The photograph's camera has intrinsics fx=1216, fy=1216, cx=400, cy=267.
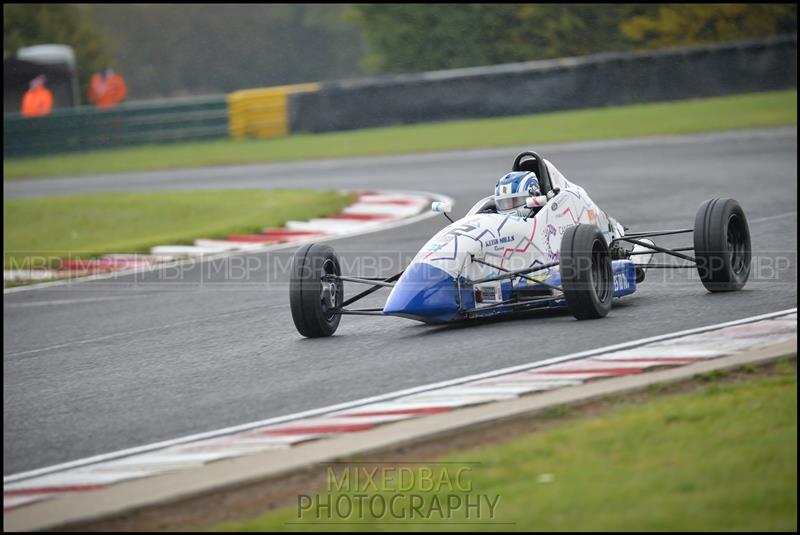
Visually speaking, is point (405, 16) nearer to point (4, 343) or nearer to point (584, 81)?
point (584, 81)

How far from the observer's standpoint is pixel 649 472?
16.8 ft

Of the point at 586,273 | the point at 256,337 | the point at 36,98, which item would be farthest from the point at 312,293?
the point at 36,98

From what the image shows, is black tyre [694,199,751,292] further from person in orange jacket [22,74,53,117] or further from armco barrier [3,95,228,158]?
person in orange jacket [22,74,53,117]

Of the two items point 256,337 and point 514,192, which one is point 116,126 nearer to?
point 256,337

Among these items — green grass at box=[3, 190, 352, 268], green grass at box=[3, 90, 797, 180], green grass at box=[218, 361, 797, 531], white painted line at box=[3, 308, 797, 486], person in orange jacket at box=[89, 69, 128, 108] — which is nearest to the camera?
green grass at box=[218, 361, 797, 531]

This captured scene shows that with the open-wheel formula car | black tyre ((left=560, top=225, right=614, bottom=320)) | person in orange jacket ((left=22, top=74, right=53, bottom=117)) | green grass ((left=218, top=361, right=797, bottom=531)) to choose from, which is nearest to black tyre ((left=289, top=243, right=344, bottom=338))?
the open-wheel formula car

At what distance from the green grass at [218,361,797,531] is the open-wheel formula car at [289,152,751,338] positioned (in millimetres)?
2304

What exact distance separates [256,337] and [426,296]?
5.66ft

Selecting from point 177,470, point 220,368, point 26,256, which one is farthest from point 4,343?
point 26,256

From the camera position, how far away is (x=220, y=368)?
327 inches

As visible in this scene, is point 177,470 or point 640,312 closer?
point 177,470

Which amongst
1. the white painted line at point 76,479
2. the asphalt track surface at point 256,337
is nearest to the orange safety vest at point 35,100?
the asphalt track surface at point 256,337

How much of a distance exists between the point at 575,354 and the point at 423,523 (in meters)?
2.79

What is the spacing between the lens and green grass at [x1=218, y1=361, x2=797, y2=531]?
4.66 m
